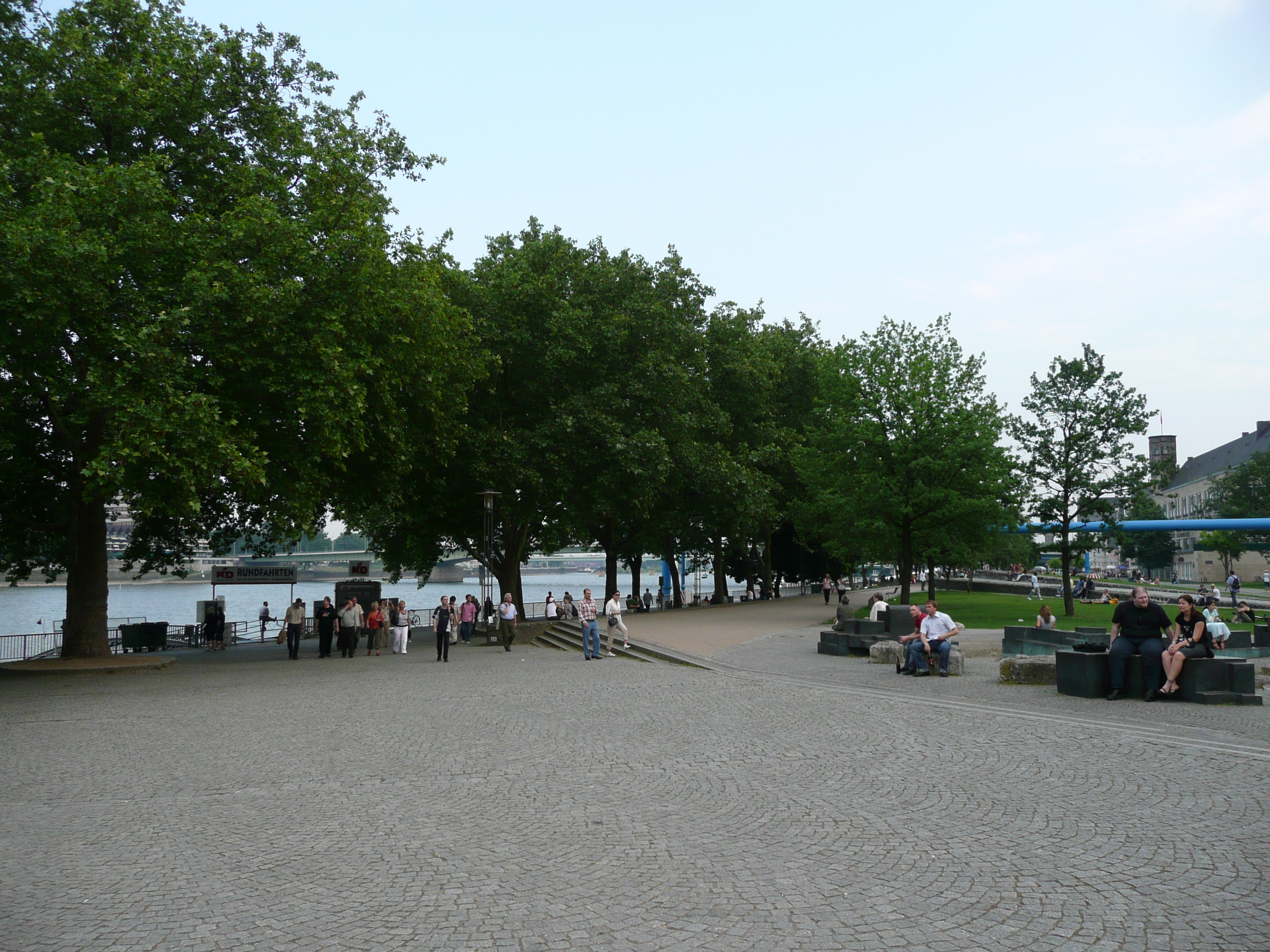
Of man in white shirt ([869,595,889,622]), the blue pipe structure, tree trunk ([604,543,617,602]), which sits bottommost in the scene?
man in white shirt ([869,595,889,622])

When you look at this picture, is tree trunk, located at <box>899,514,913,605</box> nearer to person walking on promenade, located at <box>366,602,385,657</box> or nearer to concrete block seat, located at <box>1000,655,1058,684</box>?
person walking on promenade, located at <box>366,602,385,657</box>

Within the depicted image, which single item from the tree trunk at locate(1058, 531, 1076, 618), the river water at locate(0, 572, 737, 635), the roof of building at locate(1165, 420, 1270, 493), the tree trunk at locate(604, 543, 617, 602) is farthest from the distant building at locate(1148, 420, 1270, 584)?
the tree trunk at locate(604, 543, 617, 602)

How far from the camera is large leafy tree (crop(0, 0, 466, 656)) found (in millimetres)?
18156

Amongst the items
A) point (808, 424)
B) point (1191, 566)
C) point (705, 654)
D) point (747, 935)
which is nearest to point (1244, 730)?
point (747, 935)

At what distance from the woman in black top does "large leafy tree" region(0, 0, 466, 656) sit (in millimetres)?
16018

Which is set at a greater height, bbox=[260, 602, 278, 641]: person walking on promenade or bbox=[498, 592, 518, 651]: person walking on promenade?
bbox=[498, 592, 518, 651]: person walking on promenade

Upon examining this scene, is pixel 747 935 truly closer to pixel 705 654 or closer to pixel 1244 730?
pixel 1244 730

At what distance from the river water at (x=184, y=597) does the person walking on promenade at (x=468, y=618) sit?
1213 inches

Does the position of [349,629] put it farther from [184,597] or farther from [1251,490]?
[184,597]

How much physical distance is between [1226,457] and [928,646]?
142m

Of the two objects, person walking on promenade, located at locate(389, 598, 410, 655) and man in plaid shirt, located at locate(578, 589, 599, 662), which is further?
person walking on promenade, located at locate(389, 598, 410, 655)

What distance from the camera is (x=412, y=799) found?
8188 mm

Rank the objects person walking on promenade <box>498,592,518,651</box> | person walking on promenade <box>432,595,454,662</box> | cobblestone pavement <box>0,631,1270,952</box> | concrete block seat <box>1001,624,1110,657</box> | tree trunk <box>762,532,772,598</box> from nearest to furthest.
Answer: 1. cobblestone pavement <box>0,631,1270,952</box>
2. concrete block seat <box>1001,624,1110,657</box>
3. person walking on promenade <box>432,595,454,662</box>
4. person walking on promenade <box>498,592,518,651</box>
5. tree trunk <box>762,532,772,598</box>

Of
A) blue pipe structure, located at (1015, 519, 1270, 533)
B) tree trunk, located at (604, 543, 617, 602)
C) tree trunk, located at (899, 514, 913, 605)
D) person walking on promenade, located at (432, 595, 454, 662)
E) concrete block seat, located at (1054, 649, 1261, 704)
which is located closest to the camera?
concrete block seat, located at (1054, 649, 1261, 704)
